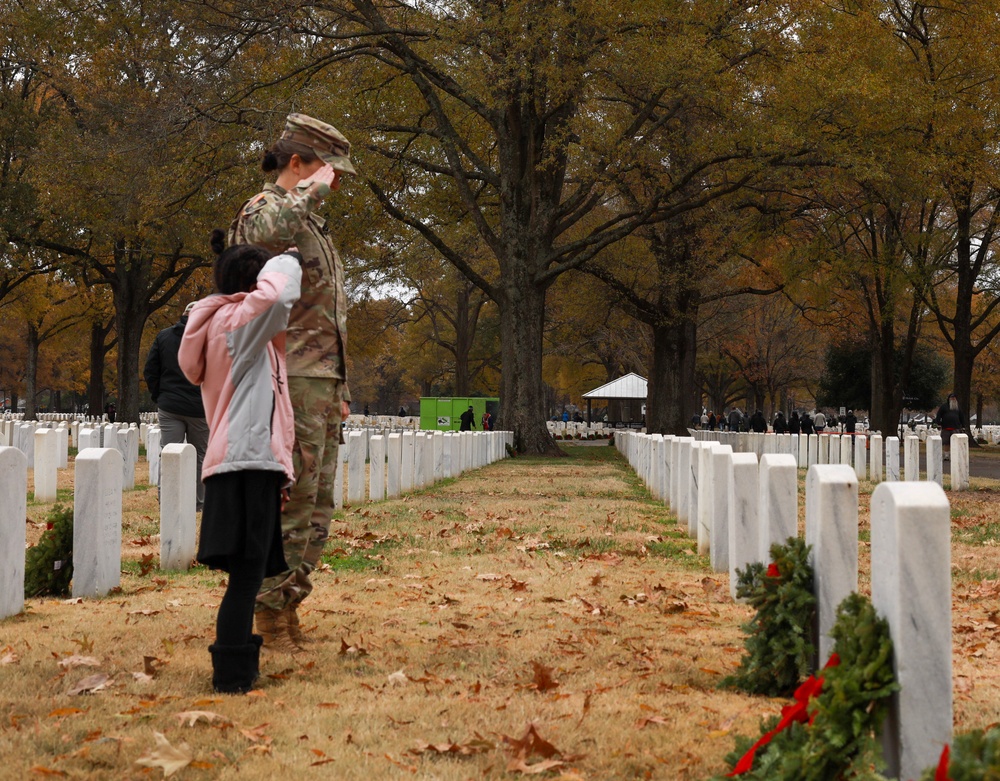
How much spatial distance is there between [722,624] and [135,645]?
9.33ft

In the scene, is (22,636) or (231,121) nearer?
(22,636)

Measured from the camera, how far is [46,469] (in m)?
13.8

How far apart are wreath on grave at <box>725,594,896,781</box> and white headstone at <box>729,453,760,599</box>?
2871 mm

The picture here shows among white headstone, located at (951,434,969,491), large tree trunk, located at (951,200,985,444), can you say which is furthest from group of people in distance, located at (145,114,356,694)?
large tree trunk, located at (951,200,985,444)

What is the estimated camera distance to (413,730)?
3984 millimetres

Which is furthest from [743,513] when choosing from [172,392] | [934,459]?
[934,459]

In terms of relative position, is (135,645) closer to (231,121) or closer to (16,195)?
(231,121)

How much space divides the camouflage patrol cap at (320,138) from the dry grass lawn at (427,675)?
2.17 m

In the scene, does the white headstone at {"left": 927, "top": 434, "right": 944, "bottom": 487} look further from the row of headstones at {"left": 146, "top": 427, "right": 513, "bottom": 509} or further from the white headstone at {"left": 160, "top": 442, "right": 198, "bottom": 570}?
the white headstone at {"left": 160, "top": 442, "right": 198, "bottom": 570}

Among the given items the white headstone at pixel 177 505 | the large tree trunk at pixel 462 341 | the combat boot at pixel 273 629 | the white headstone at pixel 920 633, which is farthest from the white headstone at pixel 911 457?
the large tree trunk at pixel 462 341

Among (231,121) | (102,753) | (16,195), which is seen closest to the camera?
(102,753)

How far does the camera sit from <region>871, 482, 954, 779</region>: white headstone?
299 centimetres

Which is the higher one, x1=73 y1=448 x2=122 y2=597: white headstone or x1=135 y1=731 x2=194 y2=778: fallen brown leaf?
x1=73 y1=448 x2=122 y2=597: white headstone

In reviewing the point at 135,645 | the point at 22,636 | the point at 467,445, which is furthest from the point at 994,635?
the point at 467,445
